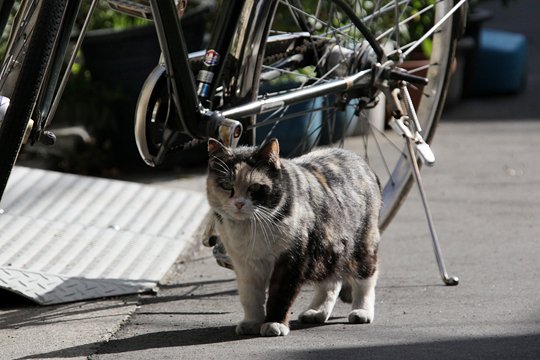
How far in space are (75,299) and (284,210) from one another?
0.99m

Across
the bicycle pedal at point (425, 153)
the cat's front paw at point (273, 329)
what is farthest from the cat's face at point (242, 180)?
the bicycle pedal at point (425, 153)

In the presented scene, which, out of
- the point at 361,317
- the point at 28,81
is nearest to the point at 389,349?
the point at 361,317

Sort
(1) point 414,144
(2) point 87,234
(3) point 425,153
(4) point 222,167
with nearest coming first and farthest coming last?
(4) point 222,167 → (3) point 425,153 → (1) point 414,144 → (2) point 87,234

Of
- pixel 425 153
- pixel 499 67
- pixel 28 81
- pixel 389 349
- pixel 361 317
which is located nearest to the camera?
pixel 28 81

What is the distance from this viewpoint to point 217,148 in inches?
124

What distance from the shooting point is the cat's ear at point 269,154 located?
3156mm

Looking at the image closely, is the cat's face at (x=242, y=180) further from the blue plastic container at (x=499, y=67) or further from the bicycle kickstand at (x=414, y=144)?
the blue plastic container at (x=499, y=67)

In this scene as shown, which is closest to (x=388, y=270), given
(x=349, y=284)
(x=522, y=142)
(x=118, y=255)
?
(x=349, y=284)

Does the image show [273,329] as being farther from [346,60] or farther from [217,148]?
[346,60]

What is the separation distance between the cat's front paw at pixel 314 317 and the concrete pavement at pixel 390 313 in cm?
5

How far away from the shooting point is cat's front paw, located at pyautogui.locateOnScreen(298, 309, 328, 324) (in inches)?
133

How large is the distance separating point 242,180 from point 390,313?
2.54 ft

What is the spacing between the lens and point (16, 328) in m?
3.38

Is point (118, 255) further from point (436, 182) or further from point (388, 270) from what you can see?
point (436, 182)
